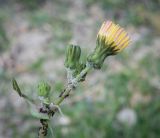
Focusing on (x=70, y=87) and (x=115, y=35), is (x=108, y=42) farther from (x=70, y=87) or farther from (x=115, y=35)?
(x=70, y=87)

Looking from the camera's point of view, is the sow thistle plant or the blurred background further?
the blurred background

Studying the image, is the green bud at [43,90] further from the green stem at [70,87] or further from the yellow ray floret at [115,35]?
the yellow ray floret at [115,35]

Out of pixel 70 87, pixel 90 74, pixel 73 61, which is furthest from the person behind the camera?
pixel 90 74

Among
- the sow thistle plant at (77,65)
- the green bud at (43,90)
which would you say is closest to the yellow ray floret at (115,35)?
the sow thistle plant at (77,65)

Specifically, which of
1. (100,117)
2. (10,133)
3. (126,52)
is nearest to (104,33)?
(100,117)

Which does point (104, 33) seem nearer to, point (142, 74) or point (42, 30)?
point (142, 74)

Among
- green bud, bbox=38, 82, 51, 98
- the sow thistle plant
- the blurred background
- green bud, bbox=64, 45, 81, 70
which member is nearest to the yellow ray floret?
the sow thistle plant

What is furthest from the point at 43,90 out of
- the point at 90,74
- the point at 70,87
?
the point at 90,74

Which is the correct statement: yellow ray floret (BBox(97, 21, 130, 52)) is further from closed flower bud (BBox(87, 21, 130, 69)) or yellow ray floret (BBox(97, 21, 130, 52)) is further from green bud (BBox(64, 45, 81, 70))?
green bud (BBox(64, 45, 81, 70))
